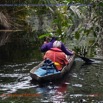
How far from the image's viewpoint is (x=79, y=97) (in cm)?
852

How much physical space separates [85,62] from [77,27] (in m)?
11.1

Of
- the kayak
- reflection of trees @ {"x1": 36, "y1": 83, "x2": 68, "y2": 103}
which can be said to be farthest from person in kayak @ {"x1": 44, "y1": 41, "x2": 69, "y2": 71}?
reflection of trees @ {"x1": 36, "y1": 83, "x2": 68, "y2": 103}

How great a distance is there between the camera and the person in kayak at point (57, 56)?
11.5m

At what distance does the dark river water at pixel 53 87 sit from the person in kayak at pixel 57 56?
1.56 ft

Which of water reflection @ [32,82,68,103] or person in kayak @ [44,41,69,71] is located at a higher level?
person in kayak @ [44,41,69,71]

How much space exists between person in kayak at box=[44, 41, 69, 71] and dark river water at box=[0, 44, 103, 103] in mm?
476

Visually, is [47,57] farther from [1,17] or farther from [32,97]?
[1,17]

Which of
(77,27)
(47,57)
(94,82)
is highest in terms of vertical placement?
(77,27)

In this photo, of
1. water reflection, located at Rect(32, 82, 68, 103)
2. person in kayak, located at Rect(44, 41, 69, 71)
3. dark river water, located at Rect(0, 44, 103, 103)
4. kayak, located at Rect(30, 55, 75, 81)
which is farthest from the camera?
person in kayak, located at Rect(44, 41, 69, 71)

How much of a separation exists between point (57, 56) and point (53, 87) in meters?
1.96

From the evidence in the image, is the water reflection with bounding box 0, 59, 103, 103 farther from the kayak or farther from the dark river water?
the kayak

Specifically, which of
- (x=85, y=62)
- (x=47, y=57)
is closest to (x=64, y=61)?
(x=47, y=57)

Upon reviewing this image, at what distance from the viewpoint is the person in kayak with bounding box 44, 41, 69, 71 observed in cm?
1151

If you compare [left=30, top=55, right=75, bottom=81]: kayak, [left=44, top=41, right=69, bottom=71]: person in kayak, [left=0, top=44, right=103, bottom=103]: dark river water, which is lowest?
[left=0, top=44, right=103, bottom=103]: dark river water
